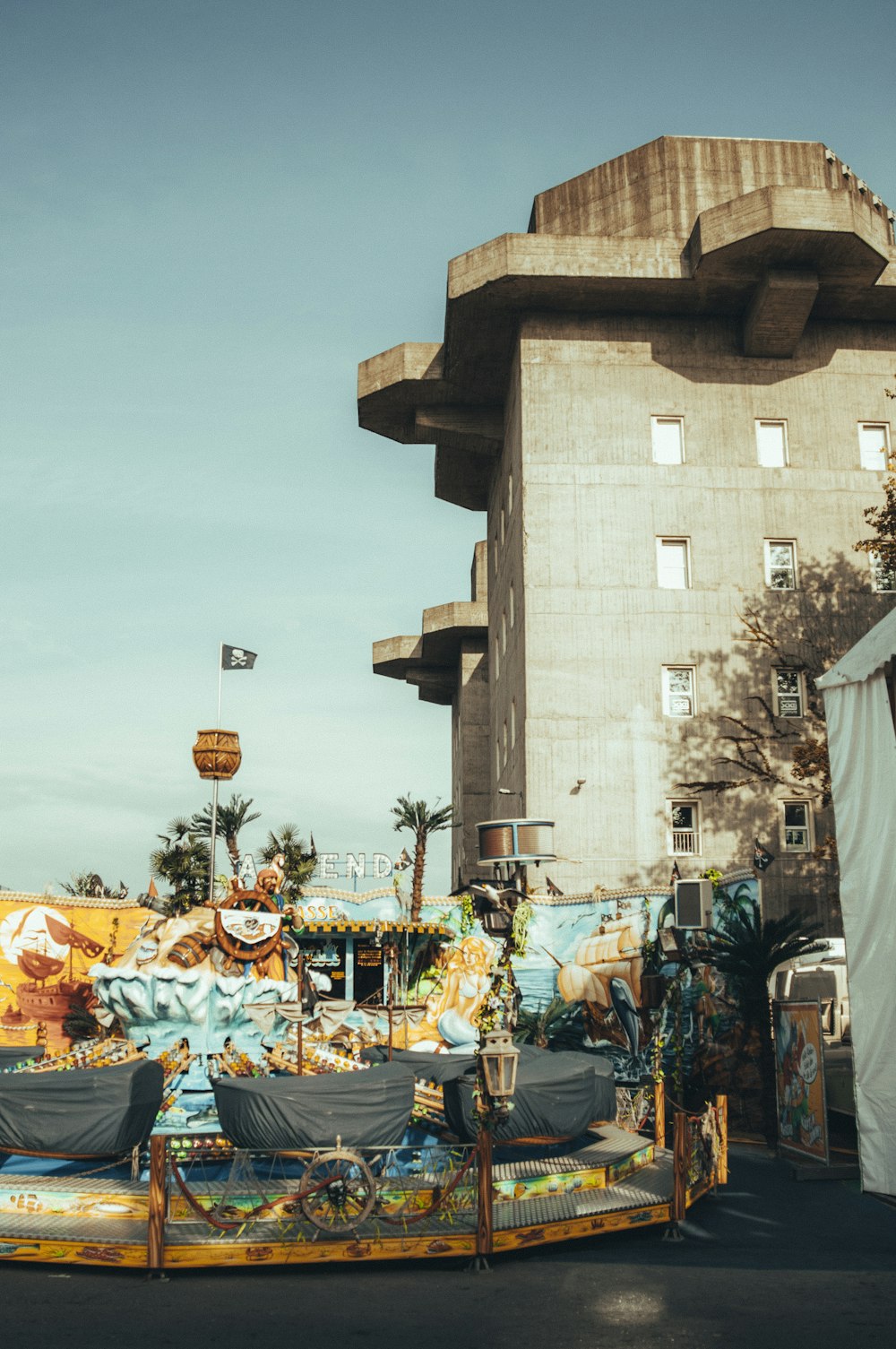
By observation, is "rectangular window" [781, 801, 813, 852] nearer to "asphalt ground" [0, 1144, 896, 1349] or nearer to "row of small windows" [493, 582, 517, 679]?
"row of small windows" [493, 582, 517, 679]

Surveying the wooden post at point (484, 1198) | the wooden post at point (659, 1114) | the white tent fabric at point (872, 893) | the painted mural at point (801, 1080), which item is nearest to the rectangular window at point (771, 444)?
the painted mural at point (801, 1080)

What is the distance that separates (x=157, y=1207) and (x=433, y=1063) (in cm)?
898

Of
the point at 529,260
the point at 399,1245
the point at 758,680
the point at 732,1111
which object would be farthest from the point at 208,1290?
the point at 529,260

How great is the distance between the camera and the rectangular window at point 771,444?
40781 mm

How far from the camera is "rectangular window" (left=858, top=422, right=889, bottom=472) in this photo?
41281mm

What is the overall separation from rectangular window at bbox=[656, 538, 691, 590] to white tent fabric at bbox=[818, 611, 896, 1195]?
103 ft

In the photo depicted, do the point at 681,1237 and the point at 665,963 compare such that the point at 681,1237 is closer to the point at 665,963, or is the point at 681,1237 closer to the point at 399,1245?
the point at 399,1245

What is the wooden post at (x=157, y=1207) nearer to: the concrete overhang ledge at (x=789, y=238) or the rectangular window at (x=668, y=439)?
the rectangular window at (x=668, y=439)

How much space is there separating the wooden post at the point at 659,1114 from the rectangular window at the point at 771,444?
24394 mm

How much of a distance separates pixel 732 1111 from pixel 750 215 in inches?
1079

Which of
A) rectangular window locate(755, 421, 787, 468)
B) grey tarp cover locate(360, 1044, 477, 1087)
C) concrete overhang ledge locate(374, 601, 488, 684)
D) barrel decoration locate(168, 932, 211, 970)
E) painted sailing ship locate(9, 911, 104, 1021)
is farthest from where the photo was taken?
concrete overhang ledge locate(374, 601, 488, 684)

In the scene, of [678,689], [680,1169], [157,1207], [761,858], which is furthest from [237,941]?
[678,689]

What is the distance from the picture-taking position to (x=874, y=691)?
8.77 metres

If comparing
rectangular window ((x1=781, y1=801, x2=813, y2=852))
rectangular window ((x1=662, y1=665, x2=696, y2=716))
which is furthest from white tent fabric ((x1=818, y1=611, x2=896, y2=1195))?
rectangular window ((x1=781, y1=801, x2=813, y2=852))
